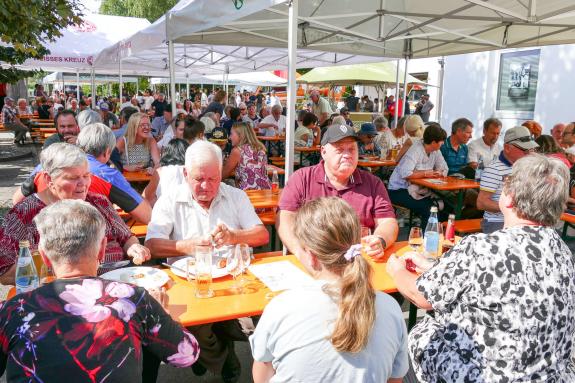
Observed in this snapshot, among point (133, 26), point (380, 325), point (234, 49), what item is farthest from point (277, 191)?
point (133, 26)

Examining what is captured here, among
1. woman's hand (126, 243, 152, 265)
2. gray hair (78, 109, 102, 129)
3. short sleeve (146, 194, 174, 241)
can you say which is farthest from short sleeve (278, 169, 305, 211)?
gray hair (78, 109, 102, 129)

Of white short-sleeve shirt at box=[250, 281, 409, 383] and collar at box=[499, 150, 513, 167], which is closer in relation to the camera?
white short-sleeve shirt at box=[250, 281, 409, 383]

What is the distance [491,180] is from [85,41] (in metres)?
10.3

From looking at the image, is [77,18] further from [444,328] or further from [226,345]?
[444,328]

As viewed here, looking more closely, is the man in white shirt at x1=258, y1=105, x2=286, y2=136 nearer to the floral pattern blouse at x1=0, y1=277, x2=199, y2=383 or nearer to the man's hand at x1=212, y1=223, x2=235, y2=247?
the man's hand at x1=212, y1=223, x2=235, y2=247

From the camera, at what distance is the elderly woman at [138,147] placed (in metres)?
5.55

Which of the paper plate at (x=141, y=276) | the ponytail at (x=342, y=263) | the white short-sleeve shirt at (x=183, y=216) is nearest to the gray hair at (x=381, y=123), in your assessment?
the white short-sleeve shirt at (x=183, y=216)

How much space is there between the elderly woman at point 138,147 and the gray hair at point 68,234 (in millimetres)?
4058

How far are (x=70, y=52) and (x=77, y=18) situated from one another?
21.3 feet

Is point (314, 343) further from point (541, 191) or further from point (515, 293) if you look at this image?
point (541, 191)

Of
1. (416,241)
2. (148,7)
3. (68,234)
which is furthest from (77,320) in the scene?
(148,7)

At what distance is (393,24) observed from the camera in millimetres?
7250

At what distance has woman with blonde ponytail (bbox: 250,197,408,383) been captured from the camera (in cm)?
135

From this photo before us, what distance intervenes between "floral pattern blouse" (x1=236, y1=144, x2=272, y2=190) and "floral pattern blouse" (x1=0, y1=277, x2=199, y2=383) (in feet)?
12.2
